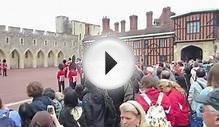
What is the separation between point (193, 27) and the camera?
92.8 feet

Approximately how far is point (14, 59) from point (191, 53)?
25.7 metres

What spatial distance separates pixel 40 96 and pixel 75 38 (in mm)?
52098

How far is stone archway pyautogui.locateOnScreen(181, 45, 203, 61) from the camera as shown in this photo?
29267 millimetres

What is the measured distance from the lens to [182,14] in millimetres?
28828

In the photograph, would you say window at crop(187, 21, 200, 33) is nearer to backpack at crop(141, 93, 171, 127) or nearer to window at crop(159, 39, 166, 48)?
window at crop(159, 39, 166, 48)

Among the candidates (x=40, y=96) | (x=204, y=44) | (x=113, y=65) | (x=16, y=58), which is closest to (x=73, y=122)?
(x=40, y=96)

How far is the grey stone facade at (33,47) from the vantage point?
45.1 metres

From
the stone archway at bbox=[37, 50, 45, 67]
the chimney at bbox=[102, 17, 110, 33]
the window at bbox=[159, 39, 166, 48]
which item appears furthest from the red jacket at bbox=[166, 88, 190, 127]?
the stone archway at bbox=[37, 50, 45, 67]

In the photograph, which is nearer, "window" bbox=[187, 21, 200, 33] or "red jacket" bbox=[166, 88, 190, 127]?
"red jacket" bbox=[166, 88, 190, 127]

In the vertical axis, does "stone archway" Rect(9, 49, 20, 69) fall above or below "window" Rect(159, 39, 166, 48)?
below

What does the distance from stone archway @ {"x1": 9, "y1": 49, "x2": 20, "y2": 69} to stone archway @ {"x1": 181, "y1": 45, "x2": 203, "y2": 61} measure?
25.0 m
